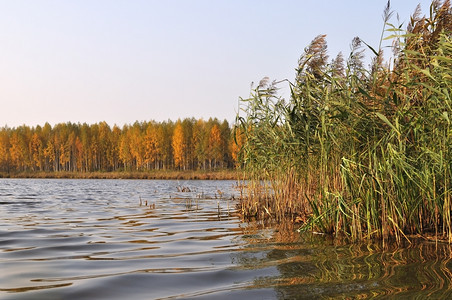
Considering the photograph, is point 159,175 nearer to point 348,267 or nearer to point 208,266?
point 208,266

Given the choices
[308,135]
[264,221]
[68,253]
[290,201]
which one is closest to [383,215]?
[308,135]

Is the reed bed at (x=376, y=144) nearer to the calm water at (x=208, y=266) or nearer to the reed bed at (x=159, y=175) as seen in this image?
the calm water at (x=208, y=266)

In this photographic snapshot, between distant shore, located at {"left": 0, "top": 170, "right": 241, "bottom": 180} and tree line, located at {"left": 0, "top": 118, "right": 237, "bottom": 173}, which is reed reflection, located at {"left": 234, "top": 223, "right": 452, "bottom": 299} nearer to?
distant shore, located at {"left": 0, "top": 170, "right": 241, "bottom": 180}

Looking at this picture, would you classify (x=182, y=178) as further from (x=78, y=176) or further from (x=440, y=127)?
(x=440, y=127)

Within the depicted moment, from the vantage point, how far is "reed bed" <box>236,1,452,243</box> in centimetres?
531

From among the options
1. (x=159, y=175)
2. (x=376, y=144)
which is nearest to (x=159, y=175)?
(x=159, y=175)

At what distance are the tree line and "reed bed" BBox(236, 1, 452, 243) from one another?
58468mm

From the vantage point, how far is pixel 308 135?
6949 mm

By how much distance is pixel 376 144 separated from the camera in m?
5.40

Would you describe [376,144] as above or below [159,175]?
above

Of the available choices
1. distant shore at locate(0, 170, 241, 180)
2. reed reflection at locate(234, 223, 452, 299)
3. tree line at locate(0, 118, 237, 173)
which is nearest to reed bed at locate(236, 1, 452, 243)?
reed reflection at locate(234, 223, 452, 299)

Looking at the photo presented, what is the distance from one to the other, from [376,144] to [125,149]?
69.7 m

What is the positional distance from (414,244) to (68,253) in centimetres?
460

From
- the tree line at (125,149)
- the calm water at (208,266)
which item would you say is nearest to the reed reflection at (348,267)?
the calm water at (208,266)
